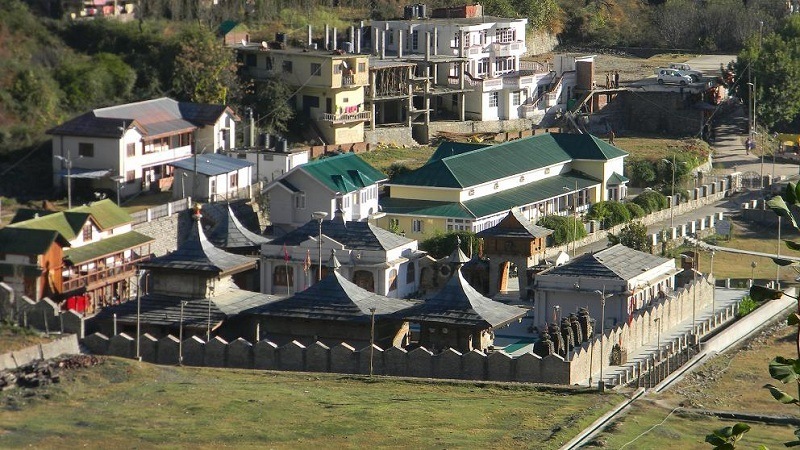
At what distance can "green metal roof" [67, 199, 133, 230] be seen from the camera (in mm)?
66812

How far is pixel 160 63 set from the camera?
91438 mm

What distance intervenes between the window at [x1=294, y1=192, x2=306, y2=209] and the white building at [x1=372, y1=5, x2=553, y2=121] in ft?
84.3

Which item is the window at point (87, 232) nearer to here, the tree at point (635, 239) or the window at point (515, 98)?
the tree at point (635, 239)

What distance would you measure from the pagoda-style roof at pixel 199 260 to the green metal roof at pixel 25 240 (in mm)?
3879

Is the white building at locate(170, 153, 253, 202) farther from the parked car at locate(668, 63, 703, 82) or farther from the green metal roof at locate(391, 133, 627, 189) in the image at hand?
the parked car at locate(668, 63, 703, 82)

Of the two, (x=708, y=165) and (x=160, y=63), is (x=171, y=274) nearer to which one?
(x=160, y=63)

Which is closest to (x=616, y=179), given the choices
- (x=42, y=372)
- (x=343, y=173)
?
(x=343, y=173)

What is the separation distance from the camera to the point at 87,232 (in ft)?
217

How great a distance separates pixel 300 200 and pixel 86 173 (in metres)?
9.01

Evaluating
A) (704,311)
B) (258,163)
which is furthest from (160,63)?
(704,311)

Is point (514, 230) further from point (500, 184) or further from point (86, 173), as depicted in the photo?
point (86, 173)

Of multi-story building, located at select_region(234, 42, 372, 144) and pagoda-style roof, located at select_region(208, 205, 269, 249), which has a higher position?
multi-story building, located at select_region(234, 42, 372, 144)

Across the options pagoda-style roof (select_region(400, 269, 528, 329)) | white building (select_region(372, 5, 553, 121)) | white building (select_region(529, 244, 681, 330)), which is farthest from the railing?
white building (select_region(372, 5, 553, 121))

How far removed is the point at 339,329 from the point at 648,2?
8158 cm
